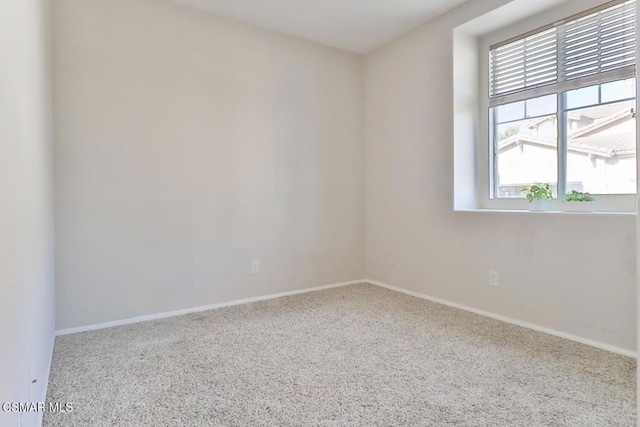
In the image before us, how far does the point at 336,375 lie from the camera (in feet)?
6.14

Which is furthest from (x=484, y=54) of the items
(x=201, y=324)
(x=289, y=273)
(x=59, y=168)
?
(x=59, y=168)

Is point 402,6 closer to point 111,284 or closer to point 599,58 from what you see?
point 599,58

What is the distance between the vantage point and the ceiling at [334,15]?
2.92 metres

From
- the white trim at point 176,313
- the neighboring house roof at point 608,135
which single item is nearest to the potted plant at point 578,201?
the neighboring house roof at point 608,135

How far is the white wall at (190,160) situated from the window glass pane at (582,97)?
6.54 ft

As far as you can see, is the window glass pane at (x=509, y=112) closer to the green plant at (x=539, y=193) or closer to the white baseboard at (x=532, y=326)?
the green plant at (x=539, y=193)

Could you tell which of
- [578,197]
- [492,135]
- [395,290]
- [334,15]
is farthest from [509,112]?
[395,290]

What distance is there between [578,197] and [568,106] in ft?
2.23

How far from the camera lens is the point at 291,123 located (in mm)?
3525

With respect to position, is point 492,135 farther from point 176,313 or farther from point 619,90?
point 176,313

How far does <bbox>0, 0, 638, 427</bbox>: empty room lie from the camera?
163 centimetres

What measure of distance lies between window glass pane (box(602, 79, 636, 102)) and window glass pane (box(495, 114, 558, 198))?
13.1 inches

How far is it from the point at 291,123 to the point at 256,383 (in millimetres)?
2453

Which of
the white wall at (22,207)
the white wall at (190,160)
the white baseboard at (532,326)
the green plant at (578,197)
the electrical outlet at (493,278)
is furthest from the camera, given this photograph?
the electrical outlet at (493,278)
